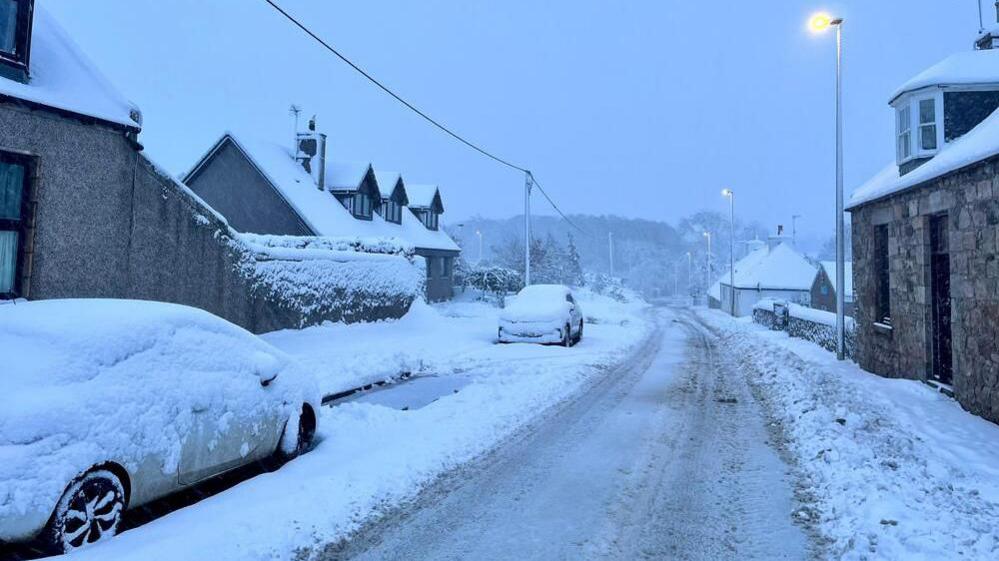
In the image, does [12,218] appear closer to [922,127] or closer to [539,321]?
[539,321]

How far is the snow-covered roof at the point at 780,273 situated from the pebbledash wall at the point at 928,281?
126ft

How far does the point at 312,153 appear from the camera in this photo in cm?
2838

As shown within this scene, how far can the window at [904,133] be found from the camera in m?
11.9

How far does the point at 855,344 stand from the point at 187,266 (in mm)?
14434

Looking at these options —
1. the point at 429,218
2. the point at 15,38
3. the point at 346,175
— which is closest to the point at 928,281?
the point at 15,38

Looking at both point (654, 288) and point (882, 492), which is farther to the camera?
point (654, 288)

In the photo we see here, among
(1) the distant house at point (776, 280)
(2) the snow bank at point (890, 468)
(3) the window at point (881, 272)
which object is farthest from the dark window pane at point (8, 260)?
(1) the distant house at point (776, 280)

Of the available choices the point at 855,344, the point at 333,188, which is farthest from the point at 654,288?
the point at 855,344

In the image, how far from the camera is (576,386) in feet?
35.3

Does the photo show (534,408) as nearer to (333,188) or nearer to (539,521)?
(539,521)

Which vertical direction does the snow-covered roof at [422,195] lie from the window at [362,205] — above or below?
above

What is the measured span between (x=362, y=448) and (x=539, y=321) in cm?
1009

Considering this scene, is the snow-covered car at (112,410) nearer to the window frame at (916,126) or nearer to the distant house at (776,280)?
the window frame at (916,126)

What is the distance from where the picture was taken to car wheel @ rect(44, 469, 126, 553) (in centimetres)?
371
